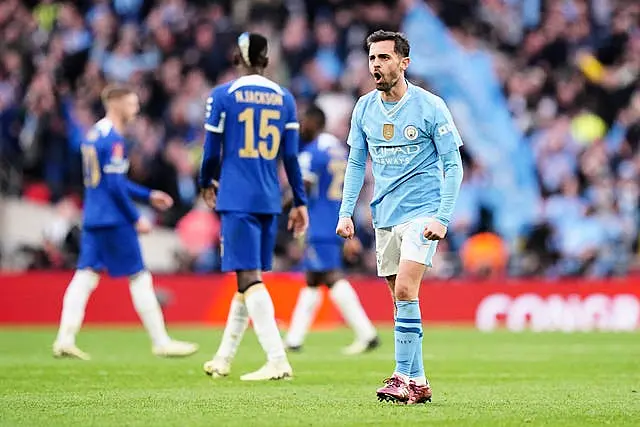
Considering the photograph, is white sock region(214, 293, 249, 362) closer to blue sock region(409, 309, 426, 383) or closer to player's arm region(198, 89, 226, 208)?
player's arm region(198, 89, 226, 208)

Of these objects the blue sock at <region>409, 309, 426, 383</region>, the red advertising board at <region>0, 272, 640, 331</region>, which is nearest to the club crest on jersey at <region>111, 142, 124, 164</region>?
the blue sock at <region>409, 309, 426, 383</region>

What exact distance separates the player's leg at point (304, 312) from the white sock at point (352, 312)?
0.26 m

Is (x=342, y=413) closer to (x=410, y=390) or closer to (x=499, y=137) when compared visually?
(x=410, y=390)

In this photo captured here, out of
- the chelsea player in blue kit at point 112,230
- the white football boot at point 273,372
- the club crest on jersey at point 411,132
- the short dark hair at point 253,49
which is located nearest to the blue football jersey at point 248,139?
the short dark hair at point 253,49

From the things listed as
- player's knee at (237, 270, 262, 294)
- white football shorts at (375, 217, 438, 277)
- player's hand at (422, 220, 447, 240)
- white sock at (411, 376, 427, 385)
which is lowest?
white sock at (411, 376, 427, 385)

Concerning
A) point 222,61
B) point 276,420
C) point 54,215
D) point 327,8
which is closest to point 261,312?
point 276,420

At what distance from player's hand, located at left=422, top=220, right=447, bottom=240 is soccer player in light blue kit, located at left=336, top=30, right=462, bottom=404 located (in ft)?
0.28

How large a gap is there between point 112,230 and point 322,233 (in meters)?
2.95

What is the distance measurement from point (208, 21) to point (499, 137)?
5781 millimetres

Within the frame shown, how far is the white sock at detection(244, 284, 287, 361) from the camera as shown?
408 inches

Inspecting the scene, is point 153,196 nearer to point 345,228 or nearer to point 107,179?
point 107,179

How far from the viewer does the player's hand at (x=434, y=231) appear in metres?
8.48

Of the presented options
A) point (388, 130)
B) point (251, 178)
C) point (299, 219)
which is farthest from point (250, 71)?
point (388, 130)

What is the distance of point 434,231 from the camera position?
27.9 feet
